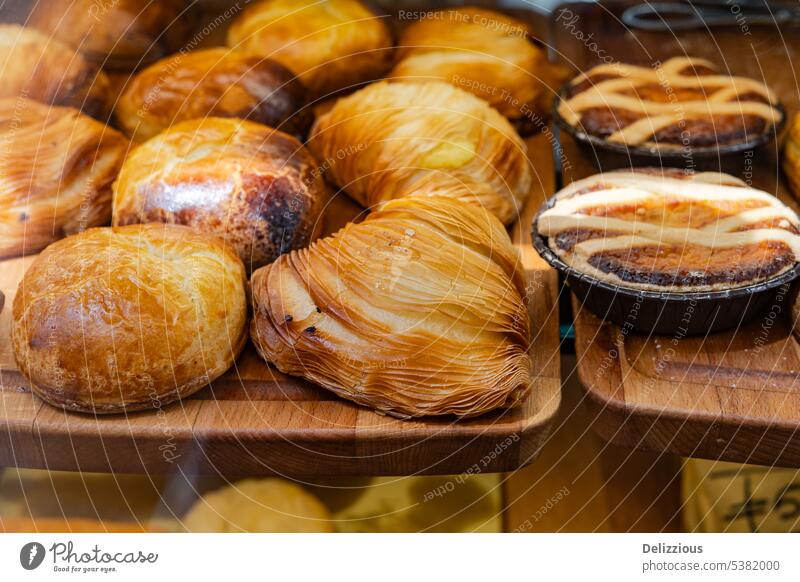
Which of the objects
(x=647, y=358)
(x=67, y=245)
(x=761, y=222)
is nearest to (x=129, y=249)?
(x=67, y=245)

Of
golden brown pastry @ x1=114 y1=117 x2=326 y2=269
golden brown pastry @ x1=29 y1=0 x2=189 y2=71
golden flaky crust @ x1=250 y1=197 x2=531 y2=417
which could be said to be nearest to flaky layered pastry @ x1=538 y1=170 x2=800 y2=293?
golden flaky crust @ x1=250 y1=197 x2=531 y2=417

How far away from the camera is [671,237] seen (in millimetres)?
813

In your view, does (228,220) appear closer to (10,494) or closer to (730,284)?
(10,494)

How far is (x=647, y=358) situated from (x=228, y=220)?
17.9 inches

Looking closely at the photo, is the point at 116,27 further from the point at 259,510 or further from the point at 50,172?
the point at 259,510

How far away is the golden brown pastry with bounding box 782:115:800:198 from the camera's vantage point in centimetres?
97

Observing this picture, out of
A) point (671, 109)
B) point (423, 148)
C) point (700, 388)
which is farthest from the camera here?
point (671, 109)

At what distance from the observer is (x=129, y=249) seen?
2.50 feet

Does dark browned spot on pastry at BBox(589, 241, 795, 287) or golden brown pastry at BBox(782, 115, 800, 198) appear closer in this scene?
dark browned spot on pastry at BBox(589, 241, 795, 287)

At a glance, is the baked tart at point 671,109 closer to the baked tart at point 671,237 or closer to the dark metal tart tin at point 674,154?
the dark metal tart tin at point 674,154

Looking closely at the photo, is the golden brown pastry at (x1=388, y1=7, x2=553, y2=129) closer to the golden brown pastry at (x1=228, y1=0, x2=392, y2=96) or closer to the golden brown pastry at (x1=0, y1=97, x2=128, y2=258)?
the golden brown pastry at (x1=228, y1=0, x2=392, y2=96)

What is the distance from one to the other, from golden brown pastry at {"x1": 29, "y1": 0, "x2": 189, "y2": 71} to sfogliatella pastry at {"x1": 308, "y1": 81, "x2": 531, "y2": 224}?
212 mm
